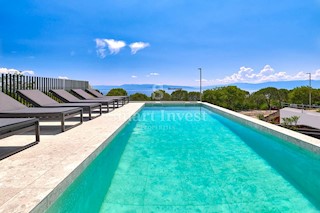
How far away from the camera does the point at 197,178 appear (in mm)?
3113

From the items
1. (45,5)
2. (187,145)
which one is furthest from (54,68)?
(187,145)

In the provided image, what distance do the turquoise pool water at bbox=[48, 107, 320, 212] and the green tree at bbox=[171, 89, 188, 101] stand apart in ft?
42.5

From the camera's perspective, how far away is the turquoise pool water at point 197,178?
2.41 metres

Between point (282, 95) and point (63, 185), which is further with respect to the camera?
point (282, 95)

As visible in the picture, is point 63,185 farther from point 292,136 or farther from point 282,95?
point 282,95

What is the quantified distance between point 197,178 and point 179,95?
15.3 m

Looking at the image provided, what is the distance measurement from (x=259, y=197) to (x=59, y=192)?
207cm

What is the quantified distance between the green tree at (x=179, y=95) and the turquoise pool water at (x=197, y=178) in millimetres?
12949

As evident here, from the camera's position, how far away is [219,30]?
52.3 feet

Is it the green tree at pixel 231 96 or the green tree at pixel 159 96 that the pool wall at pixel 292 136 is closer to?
the green tree at pixel 159 96

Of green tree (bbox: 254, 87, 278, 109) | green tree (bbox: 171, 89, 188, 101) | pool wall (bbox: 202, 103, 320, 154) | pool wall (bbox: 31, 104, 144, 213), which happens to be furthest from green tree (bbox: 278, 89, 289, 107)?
pool wall (bbox: 31, 104, 144, 213)

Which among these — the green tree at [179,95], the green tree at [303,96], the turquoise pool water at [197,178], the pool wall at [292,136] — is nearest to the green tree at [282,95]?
the green tree at [303,96]

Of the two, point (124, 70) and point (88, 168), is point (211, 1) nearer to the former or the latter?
point (88, 168)

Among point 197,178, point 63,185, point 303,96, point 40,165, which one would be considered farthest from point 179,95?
point 303,96
